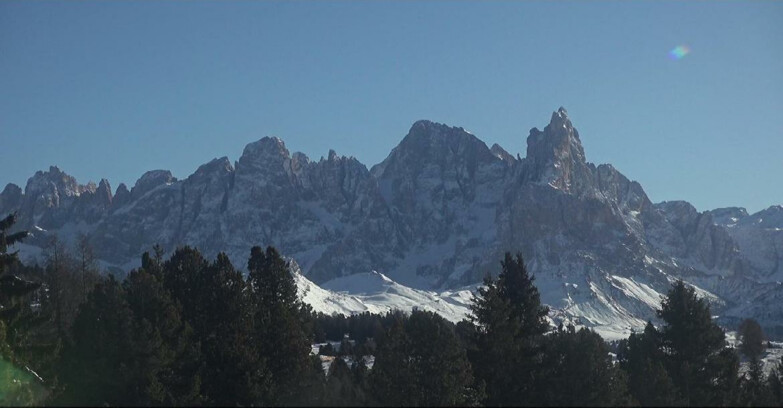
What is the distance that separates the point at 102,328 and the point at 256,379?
830 centimetres

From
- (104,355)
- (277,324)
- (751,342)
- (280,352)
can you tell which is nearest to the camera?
(104,355)

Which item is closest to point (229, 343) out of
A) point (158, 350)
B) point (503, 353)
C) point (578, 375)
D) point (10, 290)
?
point (158, 350)

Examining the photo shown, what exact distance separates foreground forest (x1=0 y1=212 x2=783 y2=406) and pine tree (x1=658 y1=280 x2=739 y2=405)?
82 mm

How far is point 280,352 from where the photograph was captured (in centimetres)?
5297

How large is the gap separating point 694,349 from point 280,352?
79.8ft

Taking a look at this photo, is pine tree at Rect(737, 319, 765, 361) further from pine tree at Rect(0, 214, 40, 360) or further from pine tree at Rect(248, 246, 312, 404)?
pine tree at Rect(0, 214, 40, 360)

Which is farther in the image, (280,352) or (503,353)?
(280,352)

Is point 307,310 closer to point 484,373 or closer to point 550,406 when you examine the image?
point 484,373

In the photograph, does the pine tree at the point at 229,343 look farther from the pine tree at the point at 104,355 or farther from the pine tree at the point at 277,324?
the pine tree at the point at 104,355

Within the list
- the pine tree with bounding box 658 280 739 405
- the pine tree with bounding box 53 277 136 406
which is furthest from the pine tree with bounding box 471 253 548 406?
the pine tree with bounding box 53 277 136 406

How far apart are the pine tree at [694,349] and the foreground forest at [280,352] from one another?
3.2 inches

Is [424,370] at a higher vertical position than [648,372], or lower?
lower

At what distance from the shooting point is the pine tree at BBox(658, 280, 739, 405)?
5469 cm

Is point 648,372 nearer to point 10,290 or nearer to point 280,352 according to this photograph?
point 280,352
